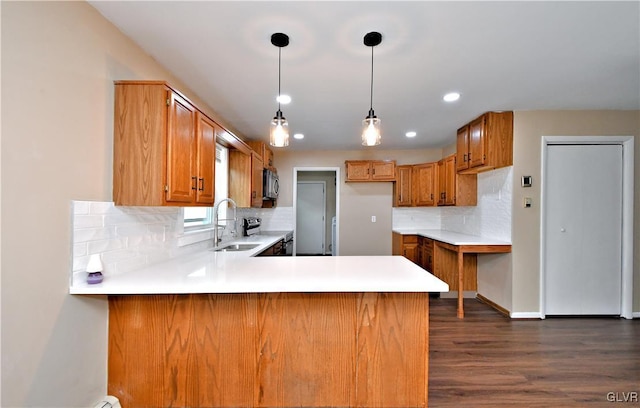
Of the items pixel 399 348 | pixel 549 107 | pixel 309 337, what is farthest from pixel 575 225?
pixel 309 337

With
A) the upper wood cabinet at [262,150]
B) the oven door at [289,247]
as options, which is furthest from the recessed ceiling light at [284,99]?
the oven door at [289,247]

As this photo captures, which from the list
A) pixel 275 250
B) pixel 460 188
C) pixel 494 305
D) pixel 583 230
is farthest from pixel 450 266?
pixel 275 250

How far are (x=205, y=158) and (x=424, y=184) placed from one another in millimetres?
3675

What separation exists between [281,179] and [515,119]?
11.8 feet

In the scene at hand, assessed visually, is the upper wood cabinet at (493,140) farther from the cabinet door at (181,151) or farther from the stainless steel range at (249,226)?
the stainless steel range at (249,226)

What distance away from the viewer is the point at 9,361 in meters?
1.02

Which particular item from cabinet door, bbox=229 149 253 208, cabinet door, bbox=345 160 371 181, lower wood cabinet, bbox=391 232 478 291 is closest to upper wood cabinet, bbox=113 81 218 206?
cabinet door, bbox=229 149 253 208

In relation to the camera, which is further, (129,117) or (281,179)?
(281,179)

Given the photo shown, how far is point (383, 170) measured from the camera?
4719 mm

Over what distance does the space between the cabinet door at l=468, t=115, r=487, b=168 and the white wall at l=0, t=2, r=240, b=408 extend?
11.4 feet

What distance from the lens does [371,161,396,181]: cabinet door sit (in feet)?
→ 15.4

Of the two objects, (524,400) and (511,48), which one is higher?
(511,48)

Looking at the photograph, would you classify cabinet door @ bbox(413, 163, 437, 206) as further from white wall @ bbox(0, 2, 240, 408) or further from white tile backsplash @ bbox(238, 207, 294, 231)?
white wall @ bbox(0, 2, 240, 408)

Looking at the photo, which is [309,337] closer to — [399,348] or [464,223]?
[399,348]
